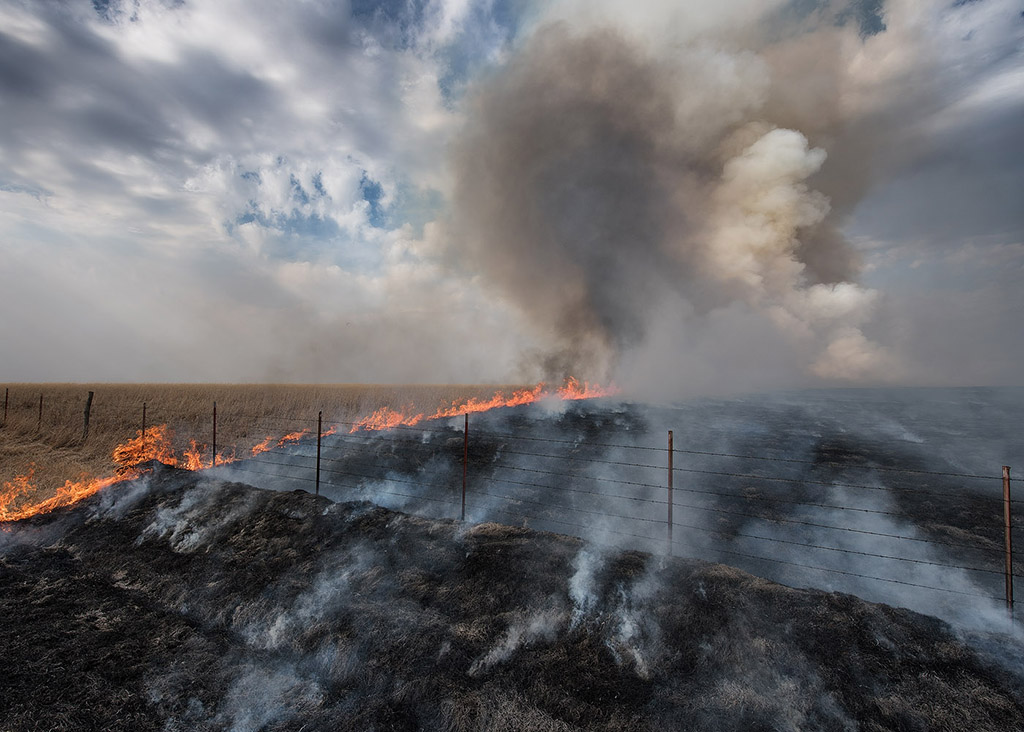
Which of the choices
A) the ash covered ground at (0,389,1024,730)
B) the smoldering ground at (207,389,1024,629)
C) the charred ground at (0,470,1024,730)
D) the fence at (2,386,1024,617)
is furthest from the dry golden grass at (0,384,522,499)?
the charred ground at (0,470,1024,730)

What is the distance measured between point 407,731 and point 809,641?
476 centimetres

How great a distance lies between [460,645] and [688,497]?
10.3m

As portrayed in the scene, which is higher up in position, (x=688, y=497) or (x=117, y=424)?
(x=117, y=424)

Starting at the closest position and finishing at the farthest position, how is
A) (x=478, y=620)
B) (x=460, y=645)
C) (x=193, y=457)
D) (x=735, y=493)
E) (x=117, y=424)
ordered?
(x=460, y=645) → (x=478, y=620) → (x=735, y=493) → (x=193, y=457) → (x=117, y=424)

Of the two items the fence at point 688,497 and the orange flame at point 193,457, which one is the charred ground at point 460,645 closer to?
the fence at point 688,497

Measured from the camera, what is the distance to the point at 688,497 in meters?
14.2

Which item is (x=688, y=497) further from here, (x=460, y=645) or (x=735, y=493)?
(x=460, y=645)

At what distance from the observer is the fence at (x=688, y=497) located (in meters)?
10.2

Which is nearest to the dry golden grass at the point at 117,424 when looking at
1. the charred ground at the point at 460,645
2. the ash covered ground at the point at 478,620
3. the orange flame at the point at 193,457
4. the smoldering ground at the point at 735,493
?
the orange flame at the point at 193,457

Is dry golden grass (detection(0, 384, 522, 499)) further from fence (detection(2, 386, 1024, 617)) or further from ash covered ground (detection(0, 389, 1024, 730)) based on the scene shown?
ash covered ground (detection(0, 389, 1024, 730))

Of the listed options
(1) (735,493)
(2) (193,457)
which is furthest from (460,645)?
(2) (193,457)

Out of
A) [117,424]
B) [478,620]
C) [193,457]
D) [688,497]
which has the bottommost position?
[688,497]

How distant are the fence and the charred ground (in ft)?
6.41

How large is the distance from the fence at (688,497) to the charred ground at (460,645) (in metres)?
1.95
